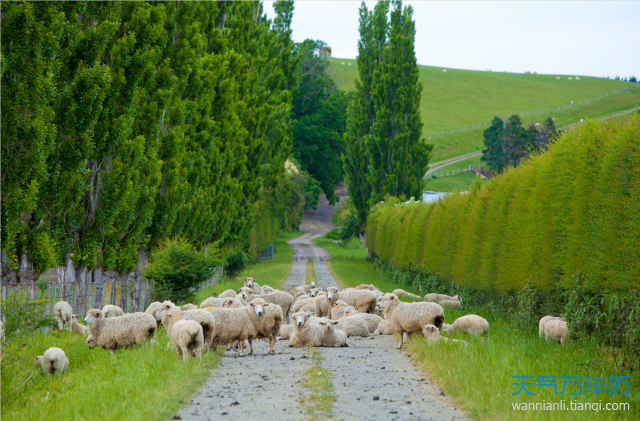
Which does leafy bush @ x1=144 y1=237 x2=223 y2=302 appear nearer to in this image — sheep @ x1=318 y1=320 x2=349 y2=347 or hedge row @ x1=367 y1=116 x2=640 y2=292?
sheep @ x1=318 y1=320 x2=349 y2=347

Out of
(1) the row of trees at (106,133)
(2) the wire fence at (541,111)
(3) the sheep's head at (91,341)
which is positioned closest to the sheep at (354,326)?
(3) the sheep's head at (91,341)

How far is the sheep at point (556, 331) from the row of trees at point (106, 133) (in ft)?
33.5

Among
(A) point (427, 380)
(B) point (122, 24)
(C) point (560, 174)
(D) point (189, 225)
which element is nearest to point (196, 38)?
(B) point (122, 24)

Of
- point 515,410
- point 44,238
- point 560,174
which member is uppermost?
point 560,174

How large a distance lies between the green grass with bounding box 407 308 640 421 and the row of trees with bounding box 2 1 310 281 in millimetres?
8454

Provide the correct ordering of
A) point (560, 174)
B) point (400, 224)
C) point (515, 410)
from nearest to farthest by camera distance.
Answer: point (515, 410)
point (560, 174)
point (400, 224)

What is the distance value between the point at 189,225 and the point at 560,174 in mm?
14597

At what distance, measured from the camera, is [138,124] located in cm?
1678

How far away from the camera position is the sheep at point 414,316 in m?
11.5

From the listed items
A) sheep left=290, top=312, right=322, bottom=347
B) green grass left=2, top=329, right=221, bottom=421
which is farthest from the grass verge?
sheep left=290, top=312, right=322, bottom=347

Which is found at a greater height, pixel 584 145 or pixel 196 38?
pixel 196 38

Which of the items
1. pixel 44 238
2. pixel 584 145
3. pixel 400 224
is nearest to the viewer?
pixel 584 145

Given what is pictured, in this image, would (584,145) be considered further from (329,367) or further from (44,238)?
(44,238)

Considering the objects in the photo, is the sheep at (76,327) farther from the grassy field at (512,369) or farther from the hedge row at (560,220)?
the hedge row at (560,220)
